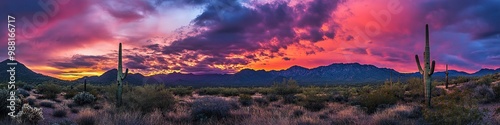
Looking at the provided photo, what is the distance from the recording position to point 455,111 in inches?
411

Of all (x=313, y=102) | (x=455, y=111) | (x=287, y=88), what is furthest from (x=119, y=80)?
(x=287, y=88)

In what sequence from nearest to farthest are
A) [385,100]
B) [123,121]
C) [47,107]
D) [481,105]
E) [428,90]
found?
[123,121] < [428,90] < [385,100] < [47,107] < [481,105]

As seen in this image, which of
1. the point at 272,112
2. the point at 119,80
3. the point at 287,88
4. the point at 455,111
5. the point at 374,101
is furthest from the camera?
the point at 287,88

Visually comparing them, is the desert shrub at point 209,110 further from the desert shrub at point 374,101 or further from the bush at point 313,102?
the bush at point 313,102

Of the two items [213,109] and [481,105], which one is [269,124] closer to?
[213,109]

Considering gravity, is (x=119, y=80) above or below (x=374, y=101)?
above

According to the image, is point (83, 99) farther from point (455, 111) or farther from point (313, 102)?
point (455, 111)

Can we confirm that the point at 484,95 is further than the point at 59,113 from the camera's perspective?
Yes

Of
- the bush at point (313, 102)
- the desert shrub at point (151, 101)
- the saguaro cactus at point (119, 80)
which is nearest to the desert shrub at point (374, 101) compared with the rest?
the bush at point (313, 102)

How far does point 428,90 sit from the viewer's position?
18.8 metres

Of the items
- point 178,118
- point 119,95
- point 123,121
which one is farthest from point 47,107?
point 123,121

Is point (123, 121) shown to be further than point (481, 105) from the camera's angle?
Result: No

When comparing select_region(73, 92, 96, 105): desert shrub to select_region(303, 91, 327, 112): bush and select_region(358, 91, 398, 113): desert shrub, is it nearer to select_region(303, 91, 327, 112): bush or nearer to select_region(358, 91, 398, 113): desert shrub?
select_region(303, 91, 327, 112): bush

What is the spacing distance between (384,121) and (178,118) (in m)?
7.90
